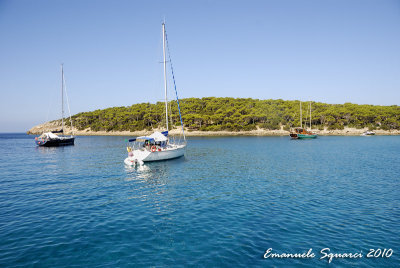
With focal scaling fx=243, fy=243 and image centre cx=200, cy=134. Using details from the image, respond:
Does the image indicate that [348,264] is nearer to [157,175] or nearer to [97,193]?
[97,193]

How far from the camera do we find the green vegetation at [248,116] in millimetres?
108438

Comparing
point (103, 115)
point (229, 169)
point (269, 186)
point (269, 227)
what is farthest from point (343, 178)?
point (103, 115)

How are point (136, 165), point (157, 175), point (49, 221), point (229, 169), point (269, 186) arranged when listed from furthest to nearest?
point (136, 165) < point (229, 169) < point (157, 175) < point (269, 186) < point (49, 221)

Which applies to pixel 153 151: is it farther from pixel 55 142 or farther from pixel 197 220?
pixel 55 142

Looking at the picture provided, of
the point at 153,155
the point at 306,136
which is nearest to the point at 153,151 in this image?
the point at 153,155

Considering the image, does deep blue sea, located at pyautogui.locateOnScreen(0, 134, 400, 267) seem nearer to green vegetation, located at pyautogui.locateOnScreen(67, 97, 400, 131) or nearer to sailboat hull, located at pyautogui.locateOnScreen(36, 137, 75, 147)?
sailboat hull, located at pyautogui.locateOnScreen(36, 137, 75, 147)

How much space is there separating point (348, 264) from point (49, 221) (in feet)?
43.0

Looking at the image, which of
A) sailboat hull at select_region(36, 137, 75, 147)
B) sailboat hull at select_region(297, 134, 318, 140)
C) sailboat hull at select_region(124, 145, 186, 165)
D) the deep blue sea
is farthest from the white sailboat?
sailboat hull at select_region(297, 134, 318, 140)

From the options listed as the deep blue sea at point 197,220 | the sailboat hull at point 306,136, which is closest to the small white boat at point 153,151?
the deep blue sea at point 197,220

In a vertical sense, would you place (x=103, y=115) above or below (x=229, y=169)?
above

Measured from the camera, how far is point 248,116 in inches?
4469

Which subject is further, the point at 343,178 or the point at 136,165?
the point at 136,165

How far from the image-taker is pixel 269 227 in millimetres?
10961

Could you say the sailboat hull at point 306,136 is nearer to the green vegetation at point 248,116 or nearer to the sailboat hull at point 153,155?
the green vegetation at point 248,116
